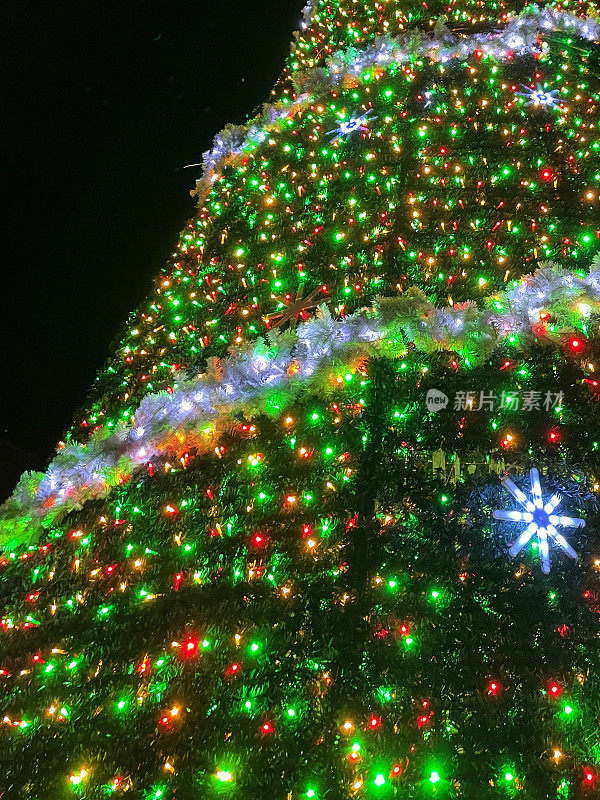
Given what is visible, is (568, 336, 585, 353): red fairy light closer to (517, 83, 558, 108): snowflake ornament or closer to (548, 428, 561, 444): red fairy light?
(548, 428, 561, 444): red fairy light

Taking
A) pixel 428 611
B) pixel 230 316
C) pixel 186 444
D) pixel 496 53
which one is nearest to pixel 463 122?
pixel 496 53

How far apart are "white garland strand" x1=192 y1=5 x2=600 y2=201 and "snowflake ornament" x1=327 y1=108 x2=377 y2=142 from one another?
1.08ft

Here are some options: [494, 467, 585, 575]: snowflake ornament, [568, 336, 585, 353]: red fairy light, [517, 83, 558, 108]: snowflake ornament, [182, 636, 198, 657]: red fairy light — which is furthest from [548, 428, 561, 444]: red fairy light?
[517, 83, 558, 108]: snowflake ornament

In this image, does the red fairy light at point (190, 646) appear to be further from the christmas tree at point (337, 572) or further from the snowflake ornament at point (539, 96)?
the snowflake ornament at point (539, 96)

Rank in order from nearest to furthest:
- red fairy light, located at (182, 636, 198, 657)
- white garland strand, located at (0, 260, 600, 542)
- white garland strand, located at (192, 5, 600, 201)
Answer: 1. red fairy light, located at (182, 636, 198, 657)
2. white garland strand, located at (0, 260, 600, 542)
3. white garland strand, located at (192, 5, 600, 201)

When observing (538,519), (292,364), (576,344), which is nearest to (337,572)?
(538,519)

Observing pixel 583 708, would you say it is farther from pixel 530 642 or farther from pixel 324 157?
pixel 324 157

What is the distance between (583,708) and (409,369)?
3.42 feet

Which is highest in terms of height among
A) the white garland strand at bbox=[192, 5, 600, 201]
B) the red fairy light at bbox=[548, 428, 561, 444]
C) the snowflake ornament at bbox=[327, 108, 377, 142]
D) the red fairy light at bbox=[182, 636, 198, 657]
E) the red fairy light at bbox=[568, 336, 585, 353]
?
→ the white garland strand at bbox=[192, 5, 600, 201]

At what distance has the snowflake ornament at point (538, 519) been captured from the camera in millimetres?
1370

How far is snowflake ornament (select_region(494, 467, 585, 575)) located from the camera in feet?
4.50

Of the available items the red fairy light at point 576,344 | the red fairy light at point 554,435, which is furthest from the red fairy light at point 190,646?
the red fairy light at point 576,344

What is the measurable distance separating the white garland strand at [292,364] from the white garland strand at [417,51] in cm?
208

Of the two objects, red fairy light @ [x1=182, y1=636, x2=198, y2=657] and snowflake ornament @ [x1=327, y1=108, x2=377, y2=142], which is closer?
red fairy light @ [x1=182, y1=636, x2=198, y2=657]
